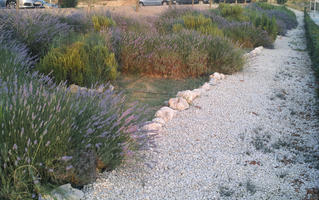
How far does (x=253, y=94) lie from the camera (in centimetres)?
661

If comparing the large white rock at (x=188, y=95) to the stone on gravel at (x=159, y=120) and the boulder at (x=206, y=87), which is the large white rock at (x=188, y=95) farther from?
the stone on gravel at (x=159, y=120)

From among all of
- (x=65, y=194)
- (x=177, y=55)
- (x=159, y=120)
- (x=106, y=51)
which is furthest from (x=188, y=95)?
(x=65, y=194)

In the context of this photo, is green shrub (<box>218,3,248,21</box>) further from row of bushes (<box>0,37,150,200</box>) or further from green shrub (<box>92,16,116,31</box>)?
row of bushes (<box>0,37,150,200</box>)

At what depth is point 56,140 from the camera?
2873 mm

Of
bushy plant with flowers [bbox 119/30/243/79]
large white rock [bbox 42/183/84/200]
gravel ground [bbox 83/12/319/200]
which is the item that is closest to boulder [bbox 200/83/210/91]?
gravel ground [bbox 83/12/319/200]

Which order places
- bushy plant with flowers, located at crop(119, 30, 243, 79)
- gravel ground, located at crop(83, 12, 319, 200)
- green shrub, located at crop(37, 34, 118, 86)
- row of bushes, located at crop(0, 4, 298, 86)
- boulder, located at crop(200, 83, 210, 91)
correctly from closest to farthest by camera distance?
gravel ground, located at crop(83, 12, 319, 200) → green shrub, located at crop(37, 34, 118, 86) → row of bushes, located at crop(0, 4, 298, 86) → boulder, located at crop(200, 83, 210, 91) → bushy plant with flowers, located at crop(119, 30, 243, 79)

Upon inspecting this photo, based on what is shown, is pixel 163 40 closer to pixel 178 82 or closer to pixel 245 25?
pixel 178 82

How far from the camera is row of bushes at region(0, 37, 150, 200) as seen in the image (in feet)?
8.91

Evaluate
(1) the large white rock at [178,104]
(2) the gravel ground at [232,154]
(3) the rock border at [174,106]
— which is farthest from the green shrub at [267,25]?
(1) the large white rock at [178,104]

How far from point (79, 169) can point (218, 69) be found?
5.47 m

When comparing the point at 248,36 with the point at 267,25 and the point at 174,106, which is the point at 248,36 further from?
the point at 174,106

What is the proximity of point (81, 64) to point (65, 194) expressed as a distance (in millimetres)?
3515

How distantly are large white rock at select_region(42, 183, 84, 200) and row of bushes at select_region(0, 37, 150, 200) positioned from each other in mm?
66

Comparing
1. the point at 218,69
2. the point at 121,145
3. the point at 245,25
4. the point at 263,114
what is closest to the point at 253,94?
the point at 263,114
